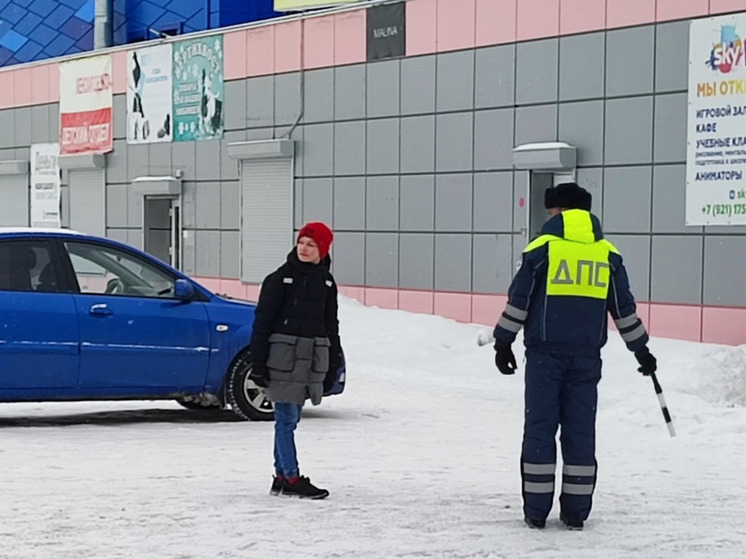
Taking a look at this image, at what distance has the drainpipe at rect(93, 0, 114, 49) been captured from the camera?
119ft

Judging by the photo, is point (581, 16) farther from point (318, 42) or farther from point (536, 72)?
point (318, 42)

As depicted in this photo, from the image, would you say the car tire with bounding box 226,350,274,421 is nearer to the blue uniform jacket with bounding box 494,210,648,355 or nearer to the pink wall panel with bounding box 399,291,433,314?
the blue uniform jacket with bounding box 494,210,648,355

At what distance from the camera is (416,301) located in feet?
72.2

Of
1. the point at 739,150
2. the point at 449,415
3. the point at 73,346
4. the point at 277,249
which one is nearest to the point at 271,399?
the point at 73,346

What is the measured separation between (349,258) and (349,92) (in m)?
2.56

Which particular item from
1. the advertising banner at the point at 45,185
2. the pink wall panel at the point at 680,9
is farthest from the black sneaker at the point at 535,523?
the advertising banner at the point at 45,185

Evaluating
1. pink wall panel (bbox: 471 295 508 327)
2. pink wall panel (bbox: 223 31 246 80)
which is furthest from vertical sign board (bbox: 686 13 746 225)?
pink wall panel (bbox: 223 31 246 80)

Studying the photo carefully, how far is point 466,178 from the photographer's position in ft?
69.2

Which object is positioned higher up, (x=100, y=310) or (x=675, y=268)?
(x=675, y=268)

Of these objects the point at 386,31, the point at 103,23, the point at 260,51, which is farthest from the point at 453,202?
the point at 103,23

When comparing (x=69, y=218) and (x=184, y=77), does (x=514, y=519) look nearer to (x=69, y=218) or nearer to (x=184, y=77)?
(x=184, y=77)

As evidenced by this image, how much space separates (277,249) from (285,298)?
16.3 meters

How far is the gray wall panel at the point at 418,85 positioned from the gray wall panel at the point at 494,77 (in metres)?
0.92

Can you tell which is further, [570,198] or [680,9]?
[680,9]
